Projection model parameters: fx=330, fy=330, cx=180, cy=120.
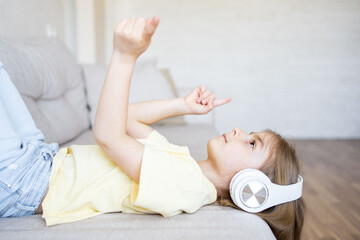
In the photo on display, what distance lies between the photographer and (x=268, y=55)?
12.7 feet

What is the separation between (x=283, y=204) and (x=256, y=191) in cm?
13

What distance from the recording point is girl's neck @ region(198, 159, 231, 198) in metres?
1.08

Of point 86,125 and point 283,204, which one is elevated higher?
point 283,204

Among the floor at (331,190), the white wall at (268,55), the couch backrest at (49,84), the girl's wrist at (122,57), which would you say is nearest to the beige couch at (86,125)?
the couch backrest at (49,84)

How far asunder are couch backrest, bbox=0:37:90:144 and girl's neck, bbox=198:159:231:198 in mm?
732

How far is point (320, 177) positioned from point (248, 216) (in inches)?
74.8

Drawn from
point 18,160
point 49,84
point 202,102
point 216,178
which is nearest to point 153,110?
point 202,102

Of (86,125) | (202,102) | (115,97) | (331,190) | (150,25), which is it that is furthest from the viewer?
(331,190)

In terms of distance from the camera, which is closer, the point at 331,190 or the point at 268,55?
the point at 331,190

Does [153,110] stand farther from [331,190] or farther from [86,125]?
[331,190]

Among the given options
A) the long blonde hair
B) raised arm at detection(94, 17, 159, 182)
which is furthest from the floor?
raised arm at detection(94, 17, 159, 182)

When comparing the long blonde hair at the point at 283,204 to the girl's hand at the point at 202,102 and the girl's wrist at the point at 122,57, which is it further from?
the girl's wrist at the point at 122,57

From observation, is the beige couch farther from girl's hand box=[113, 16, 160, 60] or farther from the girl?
girl's hand box=[113, 16, 160, 60]

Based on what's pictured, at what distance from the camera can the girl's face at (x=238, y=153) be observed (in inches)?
41.3
